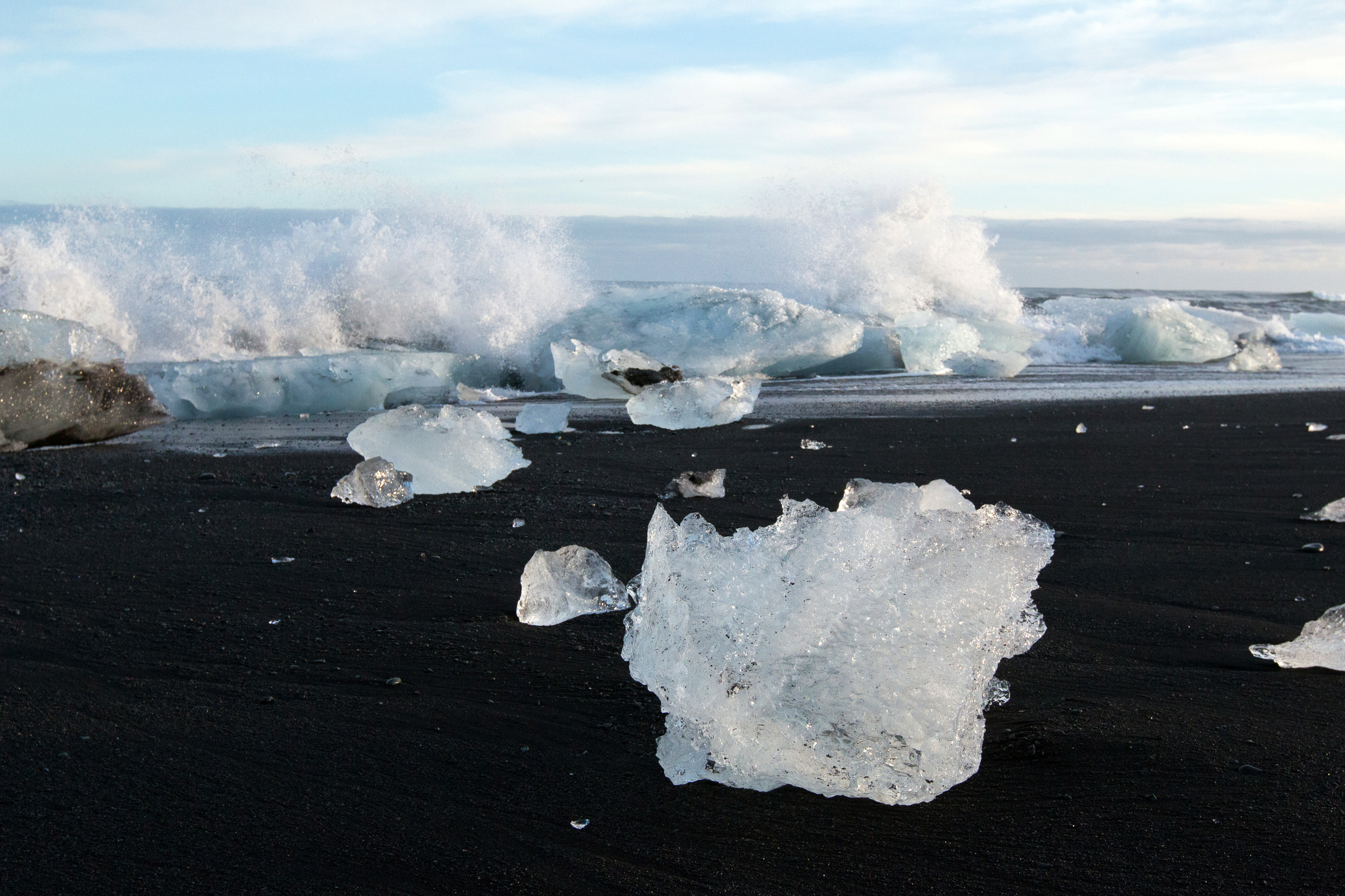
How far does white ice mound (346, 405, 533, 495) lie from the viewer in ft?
13.3

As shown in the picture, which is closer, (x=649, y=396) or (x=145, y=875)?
(x=145, y=875)

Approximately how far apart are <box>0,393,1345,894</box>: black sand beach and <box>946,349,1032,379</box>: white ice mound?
5.91 m

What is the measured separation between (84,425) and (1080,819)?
5.26 m

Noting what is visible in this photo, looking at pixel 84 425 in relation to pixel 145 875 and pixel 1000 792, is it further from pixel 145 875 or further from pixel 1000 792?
pixel 1000 792

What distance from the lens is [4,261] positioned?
869cm

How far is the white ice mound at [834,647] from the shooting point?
1602 millimetres

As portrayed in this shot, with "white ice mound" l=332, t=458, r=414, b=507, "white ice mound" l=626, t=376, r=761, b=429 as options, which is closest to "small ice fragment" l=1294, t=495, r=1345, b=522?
"white ice mound" l=626, t=376, r=761, b=429

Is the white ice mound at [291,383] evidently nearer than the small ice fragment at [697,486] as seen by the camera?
No

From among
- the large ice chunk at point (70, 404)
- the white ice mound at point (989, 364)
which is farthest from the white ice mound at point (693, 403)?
the white ice mound at point (989, 364)

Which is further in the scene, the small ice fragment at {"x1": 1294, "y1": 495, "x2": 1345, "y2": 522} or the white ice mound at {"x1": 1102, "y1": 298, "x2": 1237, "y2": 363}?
the white ice mound at {"x1": 1102, "y1": 298, "x2": 1237, "y2": 363}

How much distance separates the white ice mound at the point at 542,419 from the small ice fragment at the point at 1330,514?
360 cm

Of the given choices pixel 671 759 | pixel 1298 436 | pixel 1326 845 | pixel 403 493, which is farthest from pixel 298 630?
pixel 1298 436

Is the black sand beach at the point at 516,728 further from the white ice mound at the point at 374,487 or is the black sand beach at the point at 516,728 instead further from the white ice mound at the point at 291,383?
the white ice mound at the point at 291,383

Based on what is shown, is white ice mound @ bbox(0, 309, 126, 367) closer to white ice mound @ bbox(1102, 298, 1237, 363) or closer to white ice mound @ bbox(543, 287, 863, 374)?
white ice mound @ bbox(543, 287, 863, 374)
